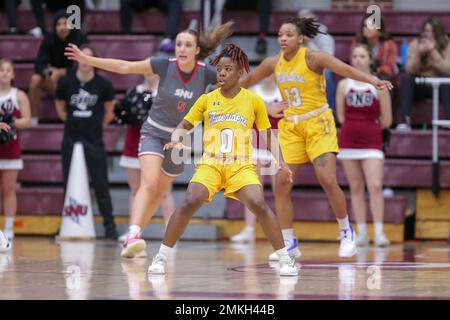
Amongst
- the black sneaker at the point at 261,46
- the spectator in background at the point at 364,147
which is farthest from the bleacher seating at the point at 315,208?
the black sneaker at the point at 261,46

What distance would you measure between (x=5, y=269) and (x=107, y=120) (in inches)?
201

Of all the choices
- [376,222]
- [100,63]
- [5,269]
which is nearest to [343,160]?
[376,222]

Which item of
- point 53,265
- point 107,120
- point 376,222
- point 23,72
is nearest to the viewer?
point 53,265

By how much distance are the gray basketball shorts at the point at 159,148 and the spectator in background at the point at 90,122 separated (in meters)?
3.23

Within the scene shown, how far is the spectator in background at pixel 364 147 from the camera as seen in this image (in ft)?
39.2

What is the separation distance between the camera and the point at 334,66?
929 centimetres

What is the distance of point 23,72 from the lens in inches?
589

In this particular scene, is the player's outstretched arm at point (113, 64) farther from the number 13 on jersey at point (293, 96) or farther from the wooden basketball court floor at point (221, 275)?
the wooden basketball court floor at point (221, 275)

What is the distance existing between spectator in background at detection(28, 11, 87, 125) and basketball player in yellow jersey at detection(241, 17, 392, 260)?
187 inches

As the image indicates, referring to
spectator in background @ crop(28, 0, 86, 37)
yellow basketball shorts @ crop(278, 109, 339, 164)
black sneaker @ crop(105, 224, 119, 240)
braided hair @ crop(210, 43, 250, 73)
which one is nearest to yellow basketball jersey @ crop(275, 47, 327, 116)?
yellow basketball shorts @ crop(278, 109, 339, 164)

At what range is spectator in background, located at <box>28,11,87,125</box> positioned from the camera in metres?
13.9

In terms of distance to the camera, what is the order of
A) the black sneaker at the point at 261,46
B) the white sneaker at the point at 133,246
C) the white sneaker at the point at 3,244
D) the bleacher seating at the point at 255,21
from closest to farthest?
the white sneaker at the point at 133,246
the white sneaker at the point at 3,244
the black sneaker at the point at 261,46
the bleacher seating at the point at 255,21

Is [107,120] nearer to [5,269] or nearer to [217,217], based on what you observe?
[217,217]

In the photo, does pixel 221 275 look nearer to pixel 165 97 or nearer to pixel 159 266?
pixel 159 266
